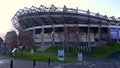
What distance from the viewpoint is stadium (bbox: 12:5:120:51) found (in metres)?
91.6

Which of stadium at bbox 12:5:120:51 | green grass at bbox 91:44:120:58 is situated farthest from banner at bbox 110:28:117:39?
green grass at bbox 91:44:120:58

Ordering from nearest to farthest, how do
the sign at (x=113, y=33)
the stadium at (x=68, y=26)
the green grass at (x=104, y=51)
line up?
the green grass at (x=104, y=51), the stadium at (x=68, y=26), the sign at (x=113, y=33)

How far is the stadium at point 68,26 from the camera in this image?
91.6m

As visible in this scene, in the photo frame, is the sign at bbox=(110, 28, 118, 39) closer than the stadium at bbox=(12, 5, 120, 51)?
No

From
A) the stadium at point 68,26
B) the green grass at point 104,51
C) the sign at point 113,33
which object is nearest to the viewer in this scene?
the green grass at point 104,51

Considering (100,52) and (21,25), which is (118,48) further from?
(21,25)

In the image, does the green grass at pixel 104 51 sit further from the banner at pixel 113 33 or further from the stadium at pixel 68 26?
the banner at pixel 113 33

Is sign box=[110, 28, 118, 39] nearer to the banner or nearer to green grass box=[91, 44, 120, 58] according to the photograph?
the banner

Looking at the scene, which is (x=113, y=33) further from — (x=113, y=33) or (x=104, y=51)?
(x=104, y=51)

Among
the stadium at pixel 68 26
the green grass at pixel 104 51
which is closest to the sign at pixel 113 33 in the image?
the stadium at pixel 68 26

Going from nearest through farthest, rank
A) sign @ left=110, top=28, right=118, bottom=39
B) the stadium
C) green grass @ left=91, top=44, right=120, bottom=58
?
green grass @ left=91, top=44, right=120, bottom=58 < the stadium < sign @ left=110, top=28, right=118, bottom=39

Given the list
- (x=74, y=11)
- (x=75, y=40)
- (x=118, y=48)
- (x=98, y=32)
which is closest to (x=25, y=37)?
(x=75, y=40)

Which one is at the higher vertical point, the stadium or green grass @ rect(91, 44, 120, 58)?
the stadium

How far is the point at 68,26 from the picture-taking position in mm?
93500
